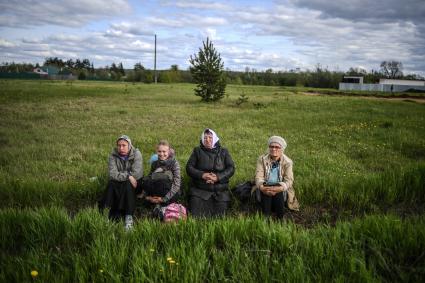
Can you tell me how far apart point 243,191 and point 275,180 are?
2.32 ft

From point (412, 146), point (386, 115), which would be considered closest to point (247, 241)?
point (412, 146)

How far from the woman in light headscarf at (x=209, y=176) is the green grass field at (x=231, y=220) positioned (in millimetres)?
413

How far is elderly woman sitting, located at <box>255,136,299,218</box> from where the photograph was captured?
6.60 m

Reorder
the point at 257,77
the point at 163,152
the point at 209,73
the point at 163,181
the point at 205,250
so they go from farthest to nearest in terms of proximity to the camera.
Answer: the point at 257,77
the point at 209,73
the point at 163,152
the point at 163,181
the point at 205,250

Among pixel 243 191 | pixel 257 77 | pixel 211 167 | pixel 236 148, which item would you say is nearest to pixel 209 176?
pixel 211 167

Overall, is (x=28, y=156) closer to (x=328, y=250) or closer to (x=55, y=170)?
(x=55, y=170)

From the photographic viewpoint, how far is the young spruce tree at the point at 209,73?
2933 cm

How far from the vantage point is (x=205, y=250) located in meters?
4.21

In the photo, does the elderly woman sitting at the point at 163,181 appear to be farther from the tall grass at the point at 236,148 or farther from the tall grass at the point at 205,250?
the tall grass at the point at 205,250

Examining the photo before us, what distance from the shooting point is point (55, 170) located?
9.27 metres

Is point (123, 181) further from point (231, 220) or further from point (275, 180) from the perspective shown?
point (275, 180)

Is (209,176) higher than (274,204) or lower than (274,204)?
higher

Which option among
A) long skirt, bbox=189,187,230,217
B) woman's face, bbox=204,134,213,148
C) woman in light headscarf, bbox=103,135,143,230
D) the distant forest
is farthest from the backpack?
the distant forest

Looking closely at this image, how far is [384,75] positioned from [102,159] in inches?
4592
